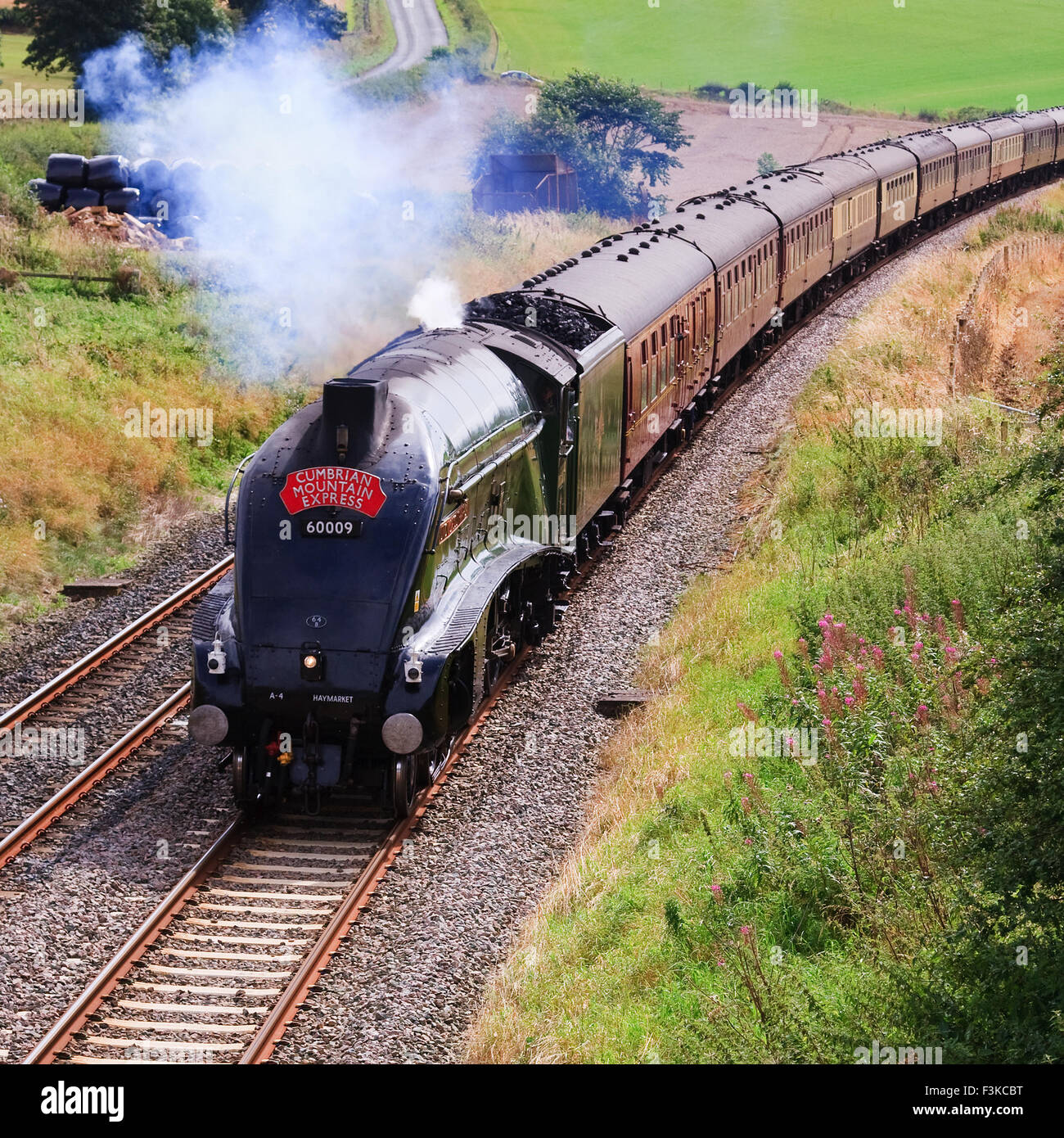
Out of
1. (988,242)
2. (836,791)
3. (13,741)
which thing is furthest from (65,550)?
(988,242)

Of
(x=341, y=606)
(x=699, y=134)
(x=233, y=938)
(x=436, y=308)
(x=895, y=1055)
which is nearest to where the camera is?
(x=895, y=1055)

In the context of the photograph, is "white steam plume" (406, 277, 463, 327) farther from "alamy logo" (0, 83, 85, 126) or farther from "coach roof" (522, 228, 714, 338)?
"alamy logo" (0, 83, 85, 126)

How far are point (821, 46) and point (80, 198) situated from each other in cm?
6886

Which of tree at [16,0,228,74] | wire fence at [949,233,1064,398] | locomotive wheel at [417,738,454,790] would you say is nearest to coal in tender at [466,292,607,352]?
locomotive wheel at [417,738,454,790]

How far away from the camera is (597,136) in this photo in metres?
52.4

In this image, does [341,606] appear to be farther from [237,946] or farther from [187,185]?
[187,185]

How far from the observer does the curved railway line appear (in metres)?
8.48

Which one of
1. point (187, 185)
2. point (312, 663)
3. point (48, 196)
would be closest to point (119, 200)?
point (48, 196)

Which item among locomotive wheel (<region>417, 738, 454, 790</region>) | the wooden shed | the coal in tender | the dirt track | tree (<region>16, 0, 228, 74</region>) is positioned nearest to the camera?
locomotive wheel (<region>417, 738, 454, 790</region>)

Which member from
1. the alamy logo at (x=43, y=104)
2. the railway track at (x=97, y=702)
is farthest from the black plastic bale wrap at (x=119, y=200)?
the railway track at (x=97, y=702)

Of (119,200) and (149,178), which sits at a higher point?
(149,178)

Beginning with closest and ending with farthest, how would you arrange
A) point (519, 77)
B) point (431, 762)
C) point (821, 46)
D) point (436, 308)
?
point (431, 762) → point (436, 308) → point (519, 77) → point (821, 46)
